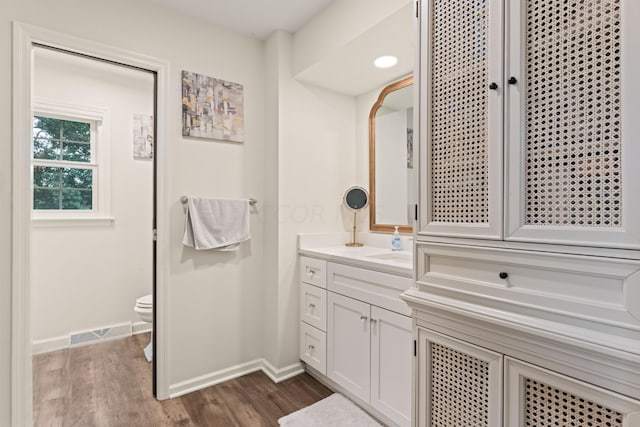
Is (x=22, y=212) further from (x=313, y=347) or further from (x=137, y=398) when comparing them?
(x=313, y=347)

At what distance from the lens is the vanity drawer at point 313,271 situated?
86.9 inches

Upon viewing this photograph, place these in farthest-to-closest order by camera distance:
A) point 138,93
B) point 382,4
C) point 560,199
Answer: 1. point 138,93
2. point 382,4
3. point 560,199

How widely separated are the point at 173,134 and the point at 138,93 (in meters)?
1.47

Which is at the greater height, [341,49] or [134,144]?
[341,49]

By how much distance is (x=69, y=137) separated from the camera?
9.73 ft

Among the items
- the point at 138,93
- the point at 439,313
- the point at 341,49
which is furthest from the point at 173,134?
the point at 439,313

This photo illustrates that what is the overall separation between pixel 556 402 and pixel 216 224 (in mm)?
1996

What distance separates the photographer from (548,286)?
92 centimetres

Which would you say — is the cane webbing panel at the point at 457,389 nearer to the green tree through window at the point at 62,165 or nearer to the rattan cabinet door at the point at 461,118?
the rattan cabinet door at the point at 461,118

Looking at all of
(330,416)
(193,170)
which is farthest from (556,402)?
(193,170)

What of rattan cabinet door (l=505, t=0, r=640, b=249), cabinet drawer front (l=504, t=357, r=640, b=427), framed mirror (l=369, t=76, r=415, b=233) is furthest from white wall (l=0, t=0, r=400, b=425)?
cabinet drawer front (l=504, t=357, r=640, b=427)

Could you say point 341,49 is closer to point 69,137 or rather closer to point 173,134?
point 173,134

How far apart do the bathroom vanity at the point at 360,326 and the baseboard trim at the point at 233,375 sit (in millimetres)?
143

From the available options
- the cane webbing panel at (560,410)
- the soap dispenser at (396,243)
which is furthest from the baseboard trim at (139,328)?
the cane webbing panel at (560,410)
